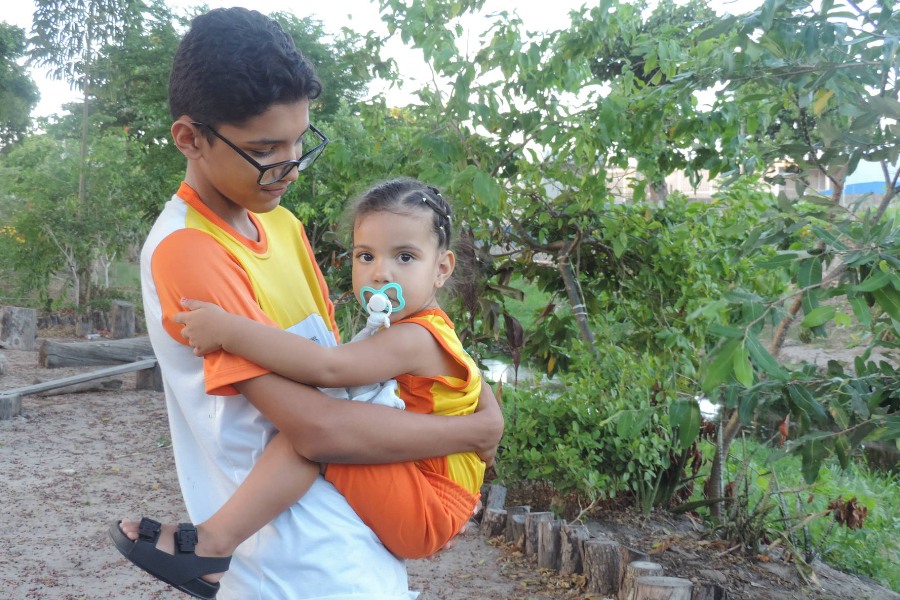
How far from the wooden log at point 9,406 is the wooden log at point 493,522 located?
191 inches

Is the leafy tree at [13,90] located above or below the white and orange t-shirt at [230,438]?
above

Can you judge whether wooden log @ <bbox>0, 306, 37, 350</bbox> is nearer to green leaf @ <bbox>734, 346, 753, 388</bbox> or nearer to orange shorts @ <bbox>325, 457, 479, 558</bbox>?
green leaf @ <bbox>734, 346, 753, 388</bbox>

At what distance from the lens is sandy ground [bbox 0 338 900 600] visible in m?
4.11

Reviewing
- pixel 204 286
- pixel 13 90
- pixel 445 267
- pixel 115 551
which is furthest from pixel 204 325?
pixel 13 90

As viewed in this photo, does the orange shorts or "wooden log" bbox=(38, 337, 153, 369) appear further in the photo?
"wooden log" bbox=(38, 337, 153, 369)

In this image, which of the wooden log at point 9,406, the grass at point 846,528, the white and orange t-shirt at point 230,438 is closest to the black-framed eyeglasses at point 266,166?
the white and orange t-shirt at point 230,438

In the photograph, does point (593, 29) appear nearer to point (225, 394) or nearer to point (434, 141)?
point (434, 141)

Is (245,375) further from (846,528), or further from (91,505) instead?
(846,528)

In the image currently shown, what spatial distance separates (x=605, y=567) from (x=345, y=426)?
3030 mm

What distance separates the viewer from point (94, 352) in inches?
381

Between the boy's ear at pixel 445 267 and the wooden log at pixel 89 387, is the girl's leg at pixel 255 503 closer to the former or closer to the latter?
the boy's ear at pixel 445 267

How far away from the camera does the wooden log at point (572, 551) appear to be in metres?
4.26

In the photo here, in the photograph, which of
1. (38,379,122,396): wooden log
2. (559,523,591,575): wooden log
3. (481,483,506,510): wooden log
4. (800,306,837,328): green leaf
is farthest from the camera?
(38,379,122,396): wooden log

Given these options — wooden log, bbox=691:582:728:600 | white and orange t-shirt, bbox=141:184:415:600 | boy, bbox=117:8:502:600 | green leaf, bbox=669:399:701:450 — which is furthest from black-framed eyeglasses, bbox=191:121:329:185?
wooden log, bbox=691:582:728:600
